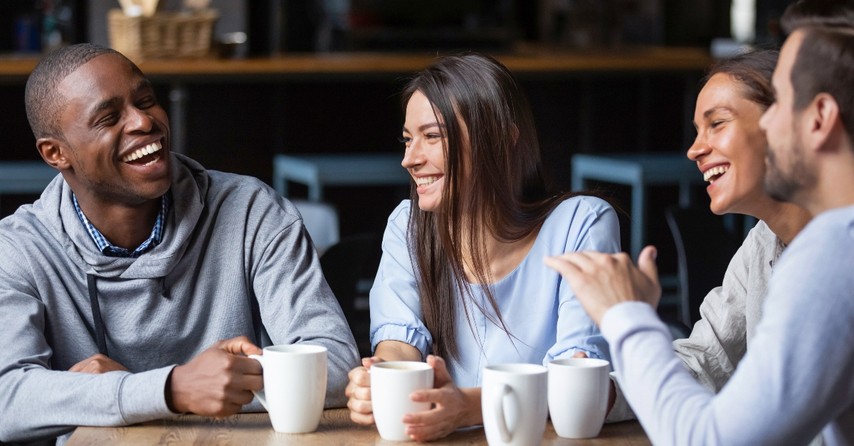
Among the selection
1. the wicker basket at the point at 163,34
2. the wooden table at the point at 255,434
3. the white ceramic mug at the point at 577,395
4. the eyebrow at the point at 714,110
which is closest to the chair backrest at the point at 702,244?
the eyebrow at the point at 714,110

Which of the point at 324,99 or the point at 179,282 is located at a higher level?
the point at 179,282

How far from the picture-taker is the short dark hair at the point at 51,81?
1822 millimetres

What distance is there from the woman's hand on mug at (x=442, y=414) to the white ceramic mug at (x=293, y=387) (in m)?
0.13

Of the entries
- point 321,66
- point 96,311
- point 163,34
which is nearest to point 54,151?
point 96,311

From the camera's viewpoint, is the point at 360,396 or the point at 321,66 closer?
the point at 360,396

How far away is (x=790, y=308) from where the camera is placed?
112 centimetres

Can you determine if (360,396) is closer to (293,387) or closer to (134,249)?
(293,387)

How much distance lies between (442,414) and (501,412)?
0.10 metres

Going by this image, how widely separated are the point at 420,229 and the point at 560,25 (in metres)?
6.08

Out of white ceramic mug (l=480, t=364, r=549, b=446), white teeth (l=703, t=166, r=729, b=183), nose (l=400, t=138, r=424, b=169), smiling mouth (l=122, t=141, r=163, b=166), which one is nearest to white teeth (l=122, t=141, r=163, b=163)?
smiling mouth (l=122, t=141, r=163, b=166)

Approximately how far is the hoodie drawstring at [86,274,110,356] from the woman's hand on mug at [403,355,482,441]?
0.62 metres

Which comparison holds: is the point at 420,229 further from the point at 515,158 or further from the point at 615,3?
the point at 615,3

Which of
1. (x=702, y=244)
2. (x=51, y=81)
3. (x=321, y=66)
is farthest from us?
(x=321, y=66)

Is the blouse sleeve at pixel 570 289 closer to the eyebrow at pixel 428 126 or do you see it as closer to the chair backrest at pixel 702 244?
the eyebrow at pixel 428 126
